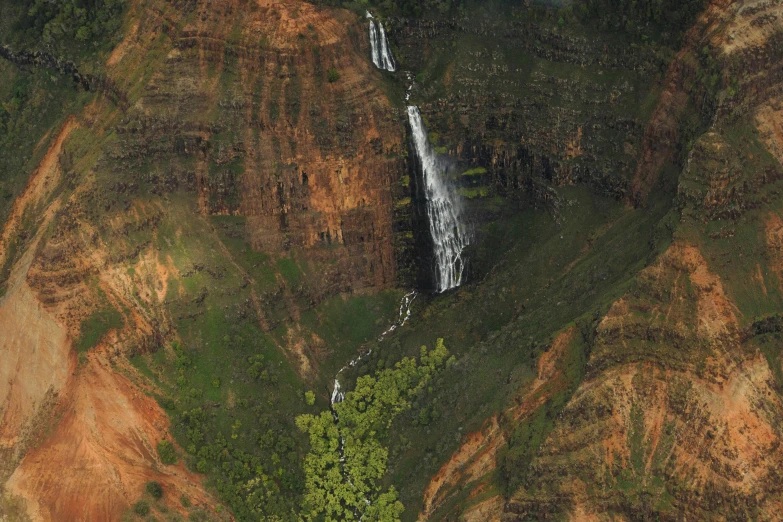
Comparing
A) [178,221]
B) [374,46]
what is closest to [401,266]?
[374,46]

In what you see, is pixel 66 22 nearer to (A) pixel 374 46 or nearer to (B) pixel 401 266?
(A) pixel 374 46

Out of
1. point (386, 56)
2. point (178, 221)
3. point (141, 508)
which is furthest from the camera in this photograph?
point (386, 56)

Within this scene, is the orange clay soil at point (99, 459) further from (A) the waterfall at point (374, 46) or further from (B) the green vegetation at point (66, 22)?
(A) the waterfall at point (374, 46)

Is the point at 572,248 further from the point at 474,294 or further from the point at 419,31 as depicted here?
the point at 419,31

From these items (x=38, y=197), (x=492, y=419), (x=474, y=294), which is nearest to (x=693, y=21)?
(x=474, y=294)

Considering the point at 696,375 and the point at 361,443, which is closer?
the point at 696,375

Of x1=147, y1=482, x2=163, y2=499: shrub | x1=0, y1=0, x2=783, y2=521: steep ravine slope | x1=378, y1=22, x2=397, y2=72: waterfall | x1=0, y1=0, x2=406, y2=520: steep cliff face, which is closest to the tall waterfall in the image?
x1=0, y1=0, x2=783, y2=521: steep ravine slope
